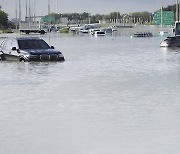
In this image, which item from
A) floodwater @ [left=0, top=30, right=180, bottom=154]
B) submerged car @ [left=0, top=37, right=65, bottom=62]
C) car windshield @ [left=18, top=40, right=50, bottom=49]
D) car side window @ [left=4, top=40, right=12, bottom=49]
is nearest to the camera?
floodwater @ [left=0, top=30, right=180, bottom=154]

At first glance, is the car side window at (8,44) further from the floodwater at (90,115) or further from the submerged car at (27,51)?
the floodwater at (90,115)

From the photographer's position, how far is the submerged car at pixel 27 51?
29734 mm

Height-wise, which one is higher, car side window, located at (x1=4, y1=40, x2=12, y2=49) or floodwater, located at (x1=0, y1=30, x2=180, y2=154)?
car side window, located at (x1=4, y1=40, x2=12, y2=49)

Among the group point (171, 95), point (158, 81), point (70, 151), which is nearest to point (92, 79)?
point (158, 81)

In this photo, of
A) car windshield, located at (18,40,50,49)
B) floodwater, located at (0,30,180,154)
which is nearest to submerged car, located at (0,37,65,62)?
car windshield, located at (18,40,50,49)

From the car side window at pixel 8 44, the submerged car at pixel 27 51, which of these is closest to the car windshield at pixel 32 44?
the submerged car at pixel 27 51

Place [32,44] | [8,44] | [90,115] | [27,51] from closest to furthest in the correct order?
[90,115] < [27,51] < [32,44] < [8,44]

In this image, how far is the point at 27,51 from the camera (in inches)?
1185

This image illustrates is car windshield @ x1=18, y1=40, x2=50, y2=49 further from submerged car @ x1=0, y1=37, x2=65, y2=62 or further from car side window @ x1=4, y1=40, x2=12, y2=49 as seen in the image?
car side window @ x1=4, y1=40, x2=12, y2=49

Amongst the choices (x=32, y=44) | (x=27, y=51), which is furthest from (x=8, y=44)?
(x=27, y=51)

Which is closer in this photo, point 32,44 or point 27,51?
point 27,51

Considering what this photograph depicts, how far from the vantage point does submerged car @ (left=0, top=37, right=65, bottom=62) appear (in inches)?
1171

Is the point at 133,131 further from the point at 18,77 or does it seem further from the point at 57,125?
the point at 18,77

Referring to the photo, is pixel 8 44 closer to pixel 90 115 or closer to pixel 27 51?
pixel 27 51
